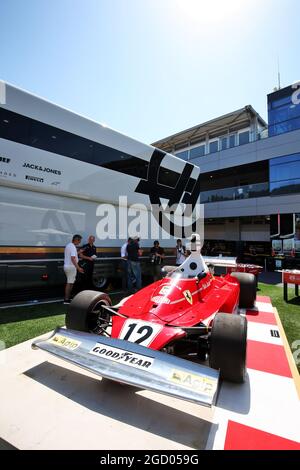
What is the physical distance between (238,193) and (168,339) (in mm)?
14200

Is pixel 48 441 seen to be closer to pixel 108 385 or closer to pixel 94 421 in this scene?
pixel 94 421

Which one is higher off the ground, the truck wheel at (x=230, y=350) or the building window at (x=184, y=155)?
the building window at (x=184, y=155)

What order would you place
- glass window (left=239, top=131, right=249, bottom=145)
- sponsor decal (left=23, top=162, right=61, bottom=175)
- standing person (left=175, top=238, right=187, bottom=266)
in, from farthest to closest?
glass window (left=239, top=131, right=249, bottom=145), standing person (left=175, top=238, right=187, bottom=266), sponsor decal (left=23, top=162, right=61, bottom=175)

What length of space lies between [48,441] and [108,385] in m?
0.73

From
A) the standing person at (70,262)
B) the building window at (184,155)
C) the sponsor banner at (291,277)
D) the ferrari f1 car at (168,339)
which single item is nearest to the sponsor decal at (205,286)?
the ferrari f1 car at (168,339)

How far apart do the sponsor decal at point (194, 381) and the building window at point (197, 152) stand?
16497mm

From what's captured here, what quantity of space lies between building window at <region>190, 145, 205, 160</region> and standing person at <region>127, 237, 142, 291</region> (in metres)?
12.5

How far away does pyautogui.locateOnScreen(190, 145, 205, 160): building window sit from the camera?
56.0ft

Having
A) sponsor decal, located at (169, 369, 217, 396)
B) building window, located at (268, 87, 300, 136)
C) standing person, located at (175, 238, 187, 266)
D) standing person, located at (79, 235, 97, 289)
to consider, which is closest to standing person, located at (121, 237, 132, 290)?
standing person, located at (79, 235, 97, 289)

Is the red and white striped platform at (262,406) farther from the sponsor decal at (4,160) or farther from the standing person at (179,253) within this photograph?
the standing person at (179,253)

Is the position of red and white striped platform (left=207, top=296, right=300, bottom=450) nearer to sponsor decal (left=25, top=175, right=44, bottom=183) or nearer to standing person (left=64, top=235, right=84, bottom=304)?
standing person (left=64, top=235, right=84, bottom=304)

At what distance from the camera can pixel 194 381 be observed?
72.7 inches

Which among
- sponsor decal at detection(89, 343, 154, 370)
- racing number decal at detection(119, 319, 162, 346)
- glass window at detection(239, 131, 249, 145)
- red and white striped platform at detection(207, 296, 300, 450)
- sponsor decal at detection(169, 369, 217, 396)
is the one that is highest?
glass window at detection(239, 131, 249, 145)

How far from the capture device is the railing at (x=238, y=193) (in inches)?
559
